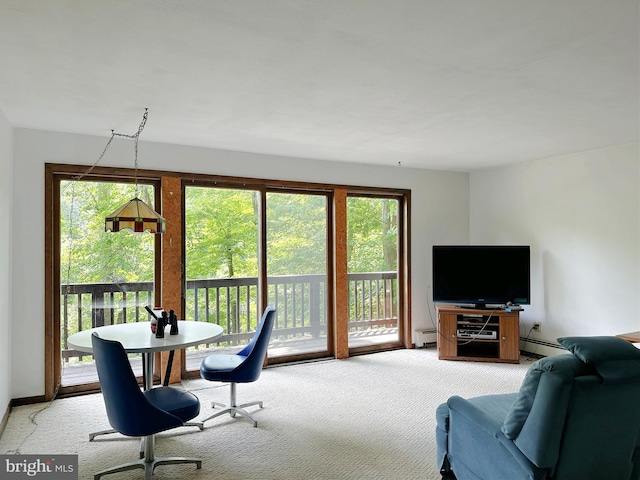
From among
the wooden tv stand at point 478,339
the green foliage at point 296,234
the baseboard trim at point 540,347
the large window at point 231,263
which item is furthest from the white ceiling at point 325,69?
the baseboard trim at point 540,347

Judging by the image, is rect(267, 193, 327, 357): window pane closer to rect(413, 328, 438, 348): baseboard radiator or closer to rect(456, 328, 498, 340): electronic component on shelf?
rect(413, 328, 438, 348): baseboard radiator

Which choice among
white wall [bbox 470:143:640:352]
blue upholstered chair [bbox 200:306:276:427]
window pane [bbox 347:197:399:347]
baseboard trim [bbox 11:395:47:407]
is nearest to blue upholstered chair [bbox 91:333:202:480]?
blue upholstered chair [bbox 200:306:276:427]

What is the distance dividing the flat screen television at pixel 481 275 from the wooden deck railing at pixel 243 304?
2.27ft

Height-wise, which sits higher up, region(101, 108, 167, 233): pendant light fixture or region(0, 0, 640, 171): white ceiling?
region(0, 0, 640, 171): white ceiling

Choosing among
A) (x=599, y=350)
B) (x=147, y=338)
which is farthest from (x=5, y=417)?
(x=599, y=350)

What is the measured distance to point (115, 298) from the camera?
4.31 meters

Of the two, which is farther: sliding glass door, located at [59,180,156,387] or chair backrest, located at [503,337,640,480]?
sliding glass door, located at [59,180,156,387]

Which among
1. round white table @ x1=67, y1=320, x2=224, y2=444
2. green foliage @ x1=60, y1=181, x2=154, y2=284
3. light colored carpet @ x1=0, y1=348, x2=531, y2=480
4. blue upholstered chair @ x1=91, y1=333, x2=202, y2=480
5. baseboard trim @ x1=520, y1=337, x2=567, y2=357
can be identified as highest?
green foliage @ x1=60, y1=181, x2=154, y2=284

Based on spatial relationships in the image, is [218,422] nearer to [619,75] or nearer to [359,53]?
[359,53]

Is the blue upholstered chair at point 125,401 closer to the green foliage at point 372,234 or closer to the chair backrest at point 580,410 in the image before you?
the chair backrest at point 580,410

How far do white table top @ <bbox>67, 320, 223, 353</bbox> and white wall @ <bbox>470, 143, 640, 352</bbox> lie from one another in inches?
156

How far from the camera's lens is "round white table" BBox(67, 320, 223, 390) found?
110 inches

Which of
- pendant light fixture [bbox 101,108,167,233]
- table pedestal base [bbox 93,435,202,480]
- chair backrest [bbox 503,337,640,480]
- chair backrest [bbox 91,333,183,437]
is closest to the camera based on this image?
chair backrest [bbox 503,337,640,480]

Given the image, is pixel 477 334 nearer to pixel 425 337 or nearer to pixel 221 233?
pixel 425 337
